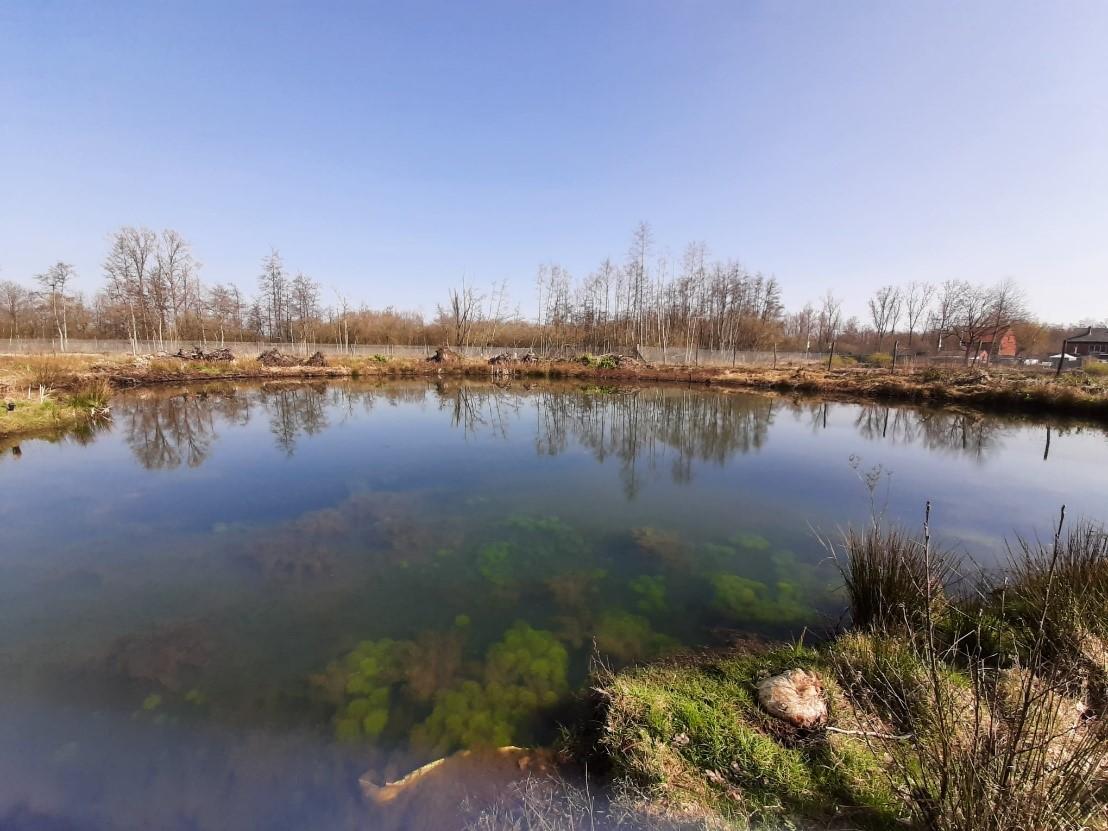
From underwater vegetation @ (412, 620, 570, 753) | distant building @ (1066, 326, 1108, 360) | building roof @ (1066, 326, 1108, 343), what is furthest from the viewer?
building roof @ (1066, 326, 1108, 343)

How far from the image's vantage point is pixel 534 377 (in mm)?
32969

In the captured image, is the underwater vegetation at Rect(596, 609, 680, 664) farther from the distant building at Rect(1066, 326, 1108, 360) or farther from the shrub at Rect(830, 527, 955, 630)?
the distant building at Rect(1066, 326, 1108, 360)

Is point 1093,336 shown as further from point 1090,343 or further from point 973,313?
point 973,313

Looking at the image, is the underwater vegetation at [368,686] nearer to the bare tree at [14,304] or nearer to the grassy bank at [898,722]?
the grassy bank at [898,722]

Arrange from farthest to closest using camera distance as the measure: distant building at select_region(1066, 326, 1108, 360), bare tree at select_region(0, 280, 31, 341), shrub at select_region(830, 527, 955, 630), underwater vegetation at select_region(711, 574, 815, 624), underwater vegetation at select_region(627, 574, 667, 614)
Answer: distant building at select_region(1066, 326, 1108, 360), bare tree at select_region(0, 280, 31, 341), underwater vegetation at select_region(627, 574, 667, 614), underwater vegetation at select_region(711, 574, 815, 624), shrub at select_region(830, 527, 955, 630)

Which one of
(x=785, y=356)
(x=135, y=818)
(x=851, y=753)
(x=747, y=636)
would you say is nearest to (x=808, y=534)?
(x=747, y=636)

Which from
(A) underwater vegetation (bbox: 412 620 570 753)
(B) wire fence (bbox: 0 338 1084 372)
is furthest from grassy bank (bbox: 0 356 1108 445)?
(A) underwater vegetation (bbox: 412 620 570 753)

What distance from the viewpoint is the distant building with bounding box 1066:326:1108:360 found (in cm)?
4909

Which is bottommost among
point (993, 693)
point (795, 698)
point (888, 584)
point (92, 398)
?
point (795, 698)

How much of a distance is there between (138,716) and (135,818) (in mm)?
1038

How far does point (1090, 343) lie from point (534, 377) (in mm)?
64704

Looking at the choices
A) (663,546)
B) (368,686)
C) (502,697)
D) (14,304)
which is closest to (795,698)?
(502,697)

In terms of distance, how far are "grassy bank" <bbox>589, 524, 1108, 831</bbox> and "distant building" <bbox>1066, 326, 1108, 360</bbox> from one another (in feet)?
221

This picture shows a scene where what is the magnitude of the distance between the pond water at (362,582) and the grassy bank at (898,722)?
714 millimetres
